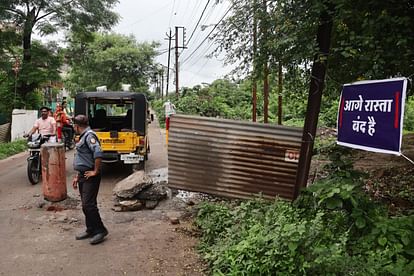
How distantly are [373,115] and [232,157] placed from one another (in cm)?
314

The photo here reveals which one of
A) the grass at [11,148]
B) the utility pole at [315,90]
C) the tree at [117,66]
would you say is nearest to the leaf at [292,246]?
the utility pole at [315,90]

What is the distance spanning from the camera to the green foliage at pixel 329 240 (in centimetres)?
347

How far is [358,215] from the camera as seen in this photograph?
3928mm

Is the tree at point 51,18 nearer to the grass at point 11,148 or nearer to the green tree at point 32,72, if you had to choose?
the green tree at point 32,72

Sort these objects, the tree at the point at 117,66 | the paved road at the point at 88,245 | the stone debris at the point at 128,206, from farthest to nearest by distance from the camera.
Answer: the tree at the point at 117,66 → the stone debris at the point at 128,206 → the paved road at the point at 88,245

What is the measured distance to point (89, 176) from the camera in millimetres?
5371

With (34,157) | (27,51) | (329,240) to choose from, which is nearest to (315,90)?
(329,240)

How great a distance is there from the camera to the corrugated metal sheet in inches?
247

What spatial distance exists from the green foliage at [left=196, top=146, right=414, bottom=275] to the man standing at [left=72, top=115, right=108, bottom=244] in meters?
1.75

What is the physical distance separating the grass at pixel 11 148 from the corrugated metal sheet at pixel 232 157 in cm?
935

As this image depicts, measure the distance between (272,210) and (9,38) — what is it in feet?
52.5

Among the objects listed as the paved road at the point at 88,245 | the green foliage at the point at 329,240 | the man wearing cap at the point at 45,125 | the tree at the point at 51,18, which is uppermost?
the tree at the point at 51,18

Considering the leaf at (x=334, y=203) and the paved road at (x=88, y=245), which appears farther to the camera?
the paved road at (x=88, y=245)

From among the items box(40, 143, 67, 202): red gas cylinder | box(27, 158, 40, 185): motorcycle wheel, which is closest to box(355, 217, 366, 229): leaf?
box(40, 143, 67, 202): red gas cylinder
